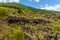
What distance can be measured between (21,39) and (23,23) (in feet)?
84.3

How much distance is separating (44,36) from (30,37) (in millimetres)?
5025

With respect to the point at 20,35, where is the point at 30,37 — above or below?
below

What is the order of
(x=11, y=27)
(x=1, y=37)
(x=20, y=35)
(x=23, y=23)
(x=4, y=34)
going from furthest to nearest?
(x=23, y=23)
(x=11, y=27)
(x=4, y=34)
(x=1, y=37)
(x=20, y=35)

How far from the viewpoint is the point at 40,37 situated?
5419 centimetres

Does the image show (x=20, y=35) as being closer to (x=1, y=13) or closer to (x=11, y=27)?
(x=11, y=27)

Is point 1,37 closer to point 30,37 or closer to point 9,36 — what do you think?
point 9,36

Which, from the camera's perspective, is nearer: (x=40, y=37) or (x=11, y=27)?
(x=40, y=37)

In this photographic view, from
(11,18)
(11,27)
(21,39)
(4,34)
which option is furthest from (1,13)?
(21,39)

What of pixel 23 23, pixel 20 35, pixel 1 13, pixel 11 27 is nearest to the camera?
pixel 20 35

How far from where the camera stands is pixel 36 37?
53969mm

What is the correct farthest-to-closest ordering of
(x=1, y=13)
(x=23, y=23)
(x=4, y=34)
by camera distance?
(x=1, y=13) → (x=23, y=23) → (x=4, y=34)

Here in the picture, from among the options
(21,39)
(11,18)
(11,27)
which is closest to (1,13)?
(11,18)

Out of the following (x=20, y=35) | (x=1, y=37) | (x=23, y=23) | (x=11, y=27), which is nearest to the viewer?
(x=20, y=35)

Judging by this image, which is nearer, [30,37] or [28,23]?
[30,37]
